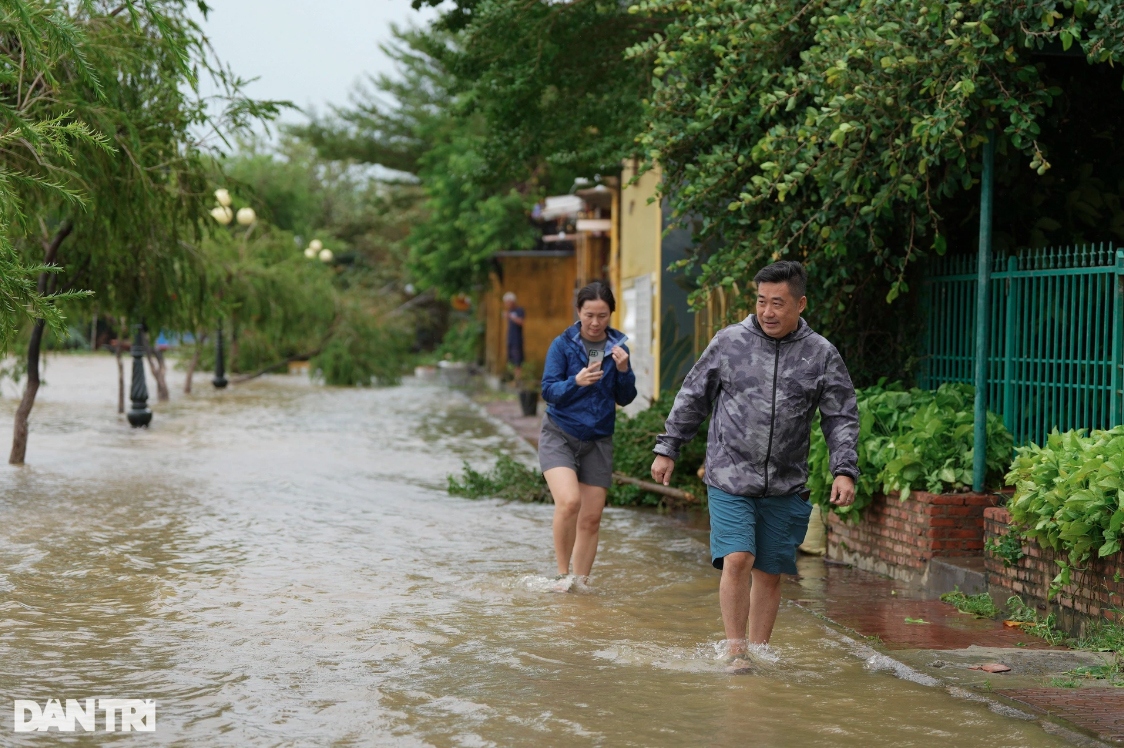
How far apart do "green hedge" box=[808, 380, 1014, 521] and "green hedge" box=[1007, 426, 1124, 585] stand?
1.13 m

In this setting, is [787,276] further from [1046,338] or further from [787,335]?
[1046,338]

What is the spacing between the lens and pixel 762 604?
20.9 feet

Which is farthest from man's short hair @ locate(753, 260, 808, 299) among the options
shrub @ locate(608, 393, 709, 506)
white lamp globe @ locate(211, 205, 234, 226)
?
white lamp globe @ locate(211, 205, 234, 226)

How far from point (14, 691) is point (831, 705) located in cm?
350

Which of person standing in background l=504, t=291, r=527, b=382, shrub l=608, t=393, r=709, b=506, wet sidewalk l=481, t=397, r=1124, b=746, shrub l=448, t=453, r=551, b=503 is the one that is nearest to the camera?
wet sidewalk l=481, t=397, r=1124, b=746

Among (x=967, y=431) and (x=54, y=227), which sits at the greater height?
(x=54, y=227)

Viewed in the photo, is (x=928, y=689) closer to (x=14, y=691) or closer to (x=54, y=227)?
(x=14, y=691)

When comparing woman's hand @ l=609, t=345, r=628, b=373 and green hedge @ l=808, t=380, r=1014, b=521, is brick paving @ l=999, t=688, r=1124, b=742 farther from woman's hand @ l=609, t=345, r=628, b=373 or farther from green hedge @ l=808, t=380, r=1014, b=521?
woman's hand @ l=609, t=345, r=628, b=373

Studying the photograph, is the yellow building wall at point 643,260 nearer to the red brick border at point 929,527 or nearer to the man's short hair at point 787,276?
the red brick border at point 929,527

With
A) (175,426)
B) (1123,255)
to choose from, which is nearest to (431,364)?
(175,426)

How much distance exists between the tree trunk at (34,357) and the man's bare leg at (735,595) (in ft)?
28.4

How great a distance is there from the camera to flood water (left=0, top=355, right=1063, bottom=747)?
17.4 feet

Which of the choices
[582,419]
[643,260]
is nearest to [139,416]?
[643,260]

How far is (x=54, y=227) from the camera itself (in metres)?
14.6
